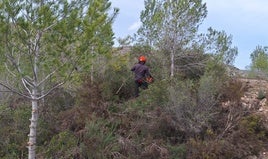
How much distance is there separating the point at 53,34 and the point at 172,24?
773 cm

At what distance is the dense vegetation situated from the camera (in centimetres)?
713

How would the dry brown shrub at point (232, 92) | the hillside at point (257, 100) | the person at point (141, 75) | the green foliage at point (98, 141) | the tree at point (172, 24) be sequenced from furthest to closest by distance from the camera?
the tree at point (172, 24) < the person at point (141, 75) < the dry brown shrub at point (232, 92) < the hillside at point (257, 100) < the green foliage at point (98, 141)

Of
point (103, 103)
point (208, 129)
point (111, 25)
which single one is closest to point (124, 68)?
point (103, 103)

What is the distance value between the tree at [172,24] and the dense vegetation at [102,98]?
0.11 feet

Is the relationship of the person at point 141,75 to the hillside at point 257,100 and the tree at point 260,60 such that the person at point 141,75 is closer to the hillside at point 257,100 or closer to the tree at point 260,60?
the hillside at point 257,100

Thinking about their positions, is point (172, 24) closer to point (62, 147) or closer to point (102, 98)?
point (102, 98)

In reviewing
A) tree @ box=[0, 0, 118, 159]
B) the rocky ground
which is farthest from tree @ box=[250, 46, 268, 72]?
tree @ box=[0, 0, 118, 159]

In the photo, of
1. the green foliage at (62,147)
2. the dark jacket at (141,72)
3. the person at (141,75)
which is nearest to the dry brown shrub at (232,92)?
the person at (141,75)

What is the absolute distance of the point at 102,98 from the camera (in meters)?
11.3

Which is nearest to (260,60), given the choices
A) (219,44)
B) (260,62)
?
(260,62)

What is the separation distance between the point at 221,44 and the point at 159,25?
2.21m

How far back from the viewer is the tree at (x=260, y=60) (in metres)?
22.5

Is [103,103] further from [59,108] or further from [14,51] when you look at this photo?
[14,51]

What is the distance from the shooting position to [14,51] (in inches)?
292
